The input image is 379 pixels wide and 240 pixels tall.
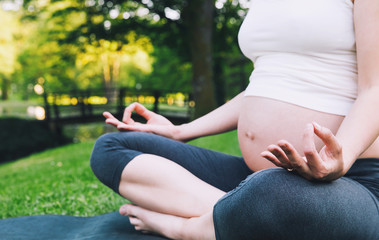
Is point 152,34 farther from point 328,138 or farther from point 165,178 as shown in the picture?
point 328,138

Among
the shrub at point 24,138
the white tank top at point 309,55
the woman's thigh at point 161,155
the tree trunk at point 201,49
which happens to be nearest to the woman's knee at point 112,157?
the woman's thigh at point 161,155

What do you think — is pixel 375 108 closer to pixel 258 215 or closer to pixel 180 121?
pixel 258 215

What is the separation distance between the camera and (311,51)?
151 cm

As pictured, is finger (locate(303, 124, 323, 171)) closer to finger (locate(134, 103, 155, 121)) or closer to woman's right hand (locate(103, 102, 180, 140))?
woman's right hand (locate(103, 102, 180, 140))

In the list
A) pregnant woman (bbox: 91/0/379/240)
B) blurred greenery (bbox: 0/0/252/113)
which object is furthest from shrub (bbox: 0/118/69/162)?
pregnant woman (bbox: 91/0/379/240)

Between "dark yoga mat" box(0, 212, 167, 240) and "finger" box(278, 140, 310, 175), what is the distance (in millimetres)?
877

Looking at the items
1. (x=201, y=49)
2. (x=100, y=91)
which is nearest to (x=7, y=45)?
(x=100, y=91)

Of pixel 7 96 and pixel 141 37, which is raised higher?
pixel 141 37

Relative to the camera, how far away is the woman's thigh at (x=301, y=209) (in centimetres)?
117

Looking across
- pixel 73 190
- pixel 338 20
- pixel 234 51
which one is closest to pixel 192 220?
pixel 338 20

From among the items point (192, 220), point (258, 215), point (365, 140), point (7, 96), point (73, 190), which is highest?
point (365, 140)

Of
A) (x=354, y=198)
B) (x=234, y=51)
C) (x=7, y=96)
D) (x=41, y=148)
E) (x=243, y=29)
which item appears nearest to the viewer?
(x=354, y=198)

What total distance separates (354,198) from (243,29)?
3.12 feet

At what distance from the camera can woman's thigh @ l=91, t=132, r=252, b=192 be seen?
174cm
